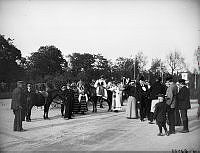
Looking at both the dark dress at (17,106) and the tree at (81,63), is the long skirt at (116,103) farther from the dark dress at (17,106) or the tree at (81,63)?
the dark dress at (17,106)

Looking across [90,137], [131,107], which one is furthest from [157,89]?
[90,137]

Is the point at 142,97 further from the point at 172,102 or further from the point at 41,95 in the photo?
the point at 41,95

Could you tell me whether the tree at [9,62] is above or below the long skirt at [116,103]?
above

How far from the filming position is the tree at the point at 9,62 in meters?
8.88

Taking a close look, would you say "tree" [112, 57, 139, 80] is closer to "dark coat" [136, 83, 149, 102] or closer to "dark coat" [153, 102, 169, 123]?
"dark coat" [136, 83, 149, 102]

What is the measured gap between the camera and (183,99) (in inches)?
367

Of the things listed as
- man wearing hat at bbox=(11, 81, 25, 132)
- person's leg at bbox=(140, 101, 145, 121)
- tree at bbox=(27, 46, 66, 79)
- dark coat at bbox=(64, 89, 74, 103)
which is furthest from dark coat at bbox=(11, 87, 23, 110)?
person's leg at bbox=(140, 101, 145, 121)

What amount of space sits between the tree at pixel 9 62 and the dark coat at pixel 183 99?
17.6 feet

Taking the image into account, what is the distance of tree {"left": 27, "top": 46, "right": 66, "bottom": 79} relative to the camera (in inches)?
385

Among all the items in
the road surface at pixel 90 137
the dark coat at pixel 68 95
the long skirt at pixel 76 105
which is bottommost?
the road surface at pixel 90 137

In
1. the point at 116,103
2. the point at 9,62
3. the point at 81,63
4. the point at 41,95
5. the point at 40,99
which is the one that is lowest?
the point at 116,103

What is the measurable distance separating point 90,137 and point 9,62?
367 cm

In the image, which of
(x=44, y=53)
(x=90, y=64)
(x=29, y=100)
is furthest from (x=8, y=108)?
(x=90, y=64)

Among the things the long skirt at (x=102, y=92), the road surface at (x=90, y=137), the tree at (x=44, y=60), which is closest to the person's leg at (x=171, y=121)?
the road surface at (x=90, y=137)
